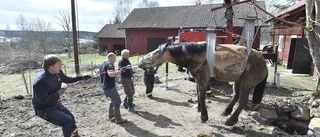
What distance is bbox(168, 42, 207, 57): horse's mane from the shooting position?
14.5 ft

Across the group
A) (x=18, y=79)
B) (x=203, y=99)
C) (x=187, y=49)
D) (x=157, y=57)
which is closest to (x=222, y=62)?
(x=187, y=49)

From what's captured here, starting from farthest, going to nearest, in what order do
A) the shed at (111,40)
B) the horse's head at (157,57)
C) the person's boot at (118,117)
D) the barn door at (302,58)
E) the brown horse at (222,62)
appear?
the shed at (111,40) < the barn door at (302,58) < the person's boot at (118,117) < the horse's head at (157,57) < the brown horse at (222,62)

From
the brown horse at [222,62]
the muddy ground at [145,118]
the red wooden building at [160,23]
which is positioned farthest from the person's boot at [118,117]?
the red wooden building at [160,23]

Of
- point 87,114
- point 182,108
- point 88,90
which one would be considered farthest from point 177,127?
point 88,90

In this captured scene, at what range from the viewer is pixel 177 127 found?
4.82 meters

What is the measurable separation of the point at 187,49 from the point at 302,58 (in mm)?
9970

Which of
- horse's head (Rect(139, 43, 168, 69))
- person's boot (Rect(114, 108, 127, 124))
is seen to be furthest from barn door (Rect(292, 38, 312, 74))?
person's boot (Rect(114, 108, 127, 124))

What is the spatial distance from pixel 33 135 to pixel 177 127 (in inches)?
116

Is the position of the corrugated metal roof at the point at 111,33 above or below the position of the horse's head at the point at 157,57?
above

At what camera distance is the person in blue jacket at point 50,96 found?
10.7ft

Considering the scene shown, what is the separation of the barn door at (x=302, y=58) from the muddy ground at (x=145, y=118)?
433 cm

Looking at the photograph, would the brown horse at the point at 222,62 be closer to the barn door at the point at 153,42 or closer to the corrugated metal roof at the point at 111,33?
the barn door at the point at 153,42

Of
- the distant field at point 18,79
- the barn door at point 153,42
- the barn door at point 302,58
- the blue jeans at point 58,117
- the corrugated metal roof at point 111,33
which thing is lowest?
the distant field at point 18,79

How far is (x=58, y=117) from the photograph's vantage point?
11.2ft
